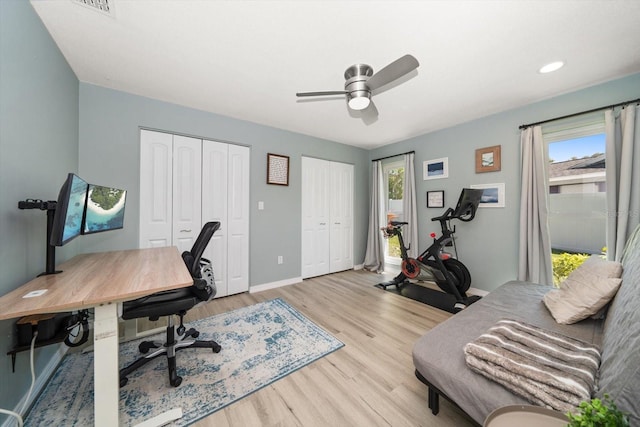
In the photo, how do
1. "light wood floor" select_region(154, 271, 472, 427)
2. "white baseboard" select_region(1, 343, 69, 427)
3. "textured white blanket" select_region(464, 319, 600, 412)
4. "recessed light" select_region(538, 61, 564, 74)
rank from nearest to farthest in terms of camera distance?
"textured white blanket" select_region(464, 319, 600, 412)
"white baseboard" select_region(1, 343, 69, 427)
"light wood floor" select_region(154, 271, 472, 427)
"recessed light" select_region(538, 61, 564, 74)

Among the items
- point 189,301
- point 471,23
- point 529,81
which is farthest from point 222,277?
point 529,81

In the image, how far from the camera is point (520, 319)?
1474 millimetres

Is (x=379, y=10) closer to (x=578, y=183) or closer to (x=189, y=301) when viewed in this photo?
(x=189, y=301)

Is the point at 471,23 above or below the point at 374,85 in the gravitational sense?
above

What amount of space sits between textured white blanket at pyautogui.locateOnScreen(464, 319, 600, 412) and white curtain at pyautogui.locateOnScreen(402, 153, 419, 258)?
2465mm

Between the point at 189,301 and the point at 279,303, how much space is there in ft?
4.55

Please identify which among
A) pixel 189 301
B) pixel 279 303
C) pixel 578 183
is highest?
pixel 578 183

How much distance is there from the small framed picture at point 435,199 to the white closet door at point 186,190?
136 inches

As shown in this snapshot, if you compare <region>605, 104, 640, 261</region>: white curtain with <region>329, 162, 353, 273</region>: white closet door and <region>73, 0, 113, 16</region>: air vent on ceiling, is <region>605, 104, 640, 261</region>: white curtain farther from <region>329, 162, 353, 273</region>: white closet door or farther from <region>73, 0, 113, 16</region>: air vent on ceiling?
<region>73, 0, 113, 16</region>: air vent on ceiling

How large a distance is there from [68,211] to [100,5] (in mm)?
1330

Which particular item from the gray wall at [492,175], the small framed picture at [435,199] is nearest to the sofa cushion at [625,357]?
the gray wall at [492,175]

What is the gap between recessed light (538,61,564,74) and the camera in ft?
6.21

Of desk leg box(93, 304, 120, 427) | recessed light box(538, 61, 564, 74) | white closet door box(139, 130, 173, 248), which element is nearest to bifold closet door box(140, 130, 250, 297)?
white closet door box(139, 130, 173, 248)

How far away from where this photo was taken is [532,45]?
5.49 ft
